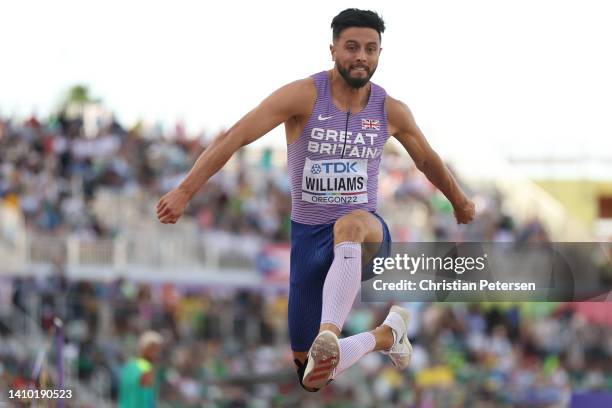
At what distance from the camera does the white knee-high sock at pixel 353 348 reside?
825 cm

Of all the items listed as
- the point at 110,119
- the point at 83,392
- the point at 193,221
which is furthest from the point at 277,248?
the point at 83,392

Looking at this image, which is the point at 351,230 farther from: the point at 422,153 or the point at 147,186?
the point at 147,186

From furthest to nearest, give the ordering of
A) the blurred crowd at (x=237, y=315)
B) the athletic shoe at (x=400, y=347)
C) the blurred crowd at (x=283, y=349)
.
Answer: the blurred crowd at (x=237, y=315) → the blurred crowd at (x=283, y=349) → the athletic shoe at (x=400, y=347)

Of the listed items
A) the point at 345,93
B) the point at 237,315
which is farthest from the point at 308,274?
the point at 237,315

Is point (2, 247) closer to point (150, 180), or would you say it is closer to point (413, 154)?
point (150, 180)

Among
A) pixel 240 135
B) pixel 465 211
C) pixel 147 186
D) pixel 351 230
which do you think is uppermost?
pixel 147 186

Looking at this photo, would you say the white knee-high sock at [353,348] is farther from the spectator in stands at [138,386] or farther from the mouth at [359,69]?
the spectator in stands at [138,386]

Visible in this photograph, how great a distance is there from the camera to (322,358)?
26.3 feet

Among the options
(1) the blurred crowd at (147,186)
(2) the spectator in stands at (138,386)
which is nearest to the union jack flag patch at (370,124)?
(2) the spectator in stands at (138,386)

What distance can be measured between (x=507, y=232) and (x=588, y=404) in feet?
36.2

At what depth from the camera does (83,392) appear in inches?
658

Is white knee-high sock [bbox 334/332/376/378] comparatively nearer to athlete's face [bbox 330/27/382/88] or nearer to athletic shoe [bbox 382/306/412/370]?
athletic shoe [bbox 382/306/412/370]

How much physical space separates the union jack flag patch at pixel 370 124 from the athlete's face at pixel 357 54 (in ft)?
0.83

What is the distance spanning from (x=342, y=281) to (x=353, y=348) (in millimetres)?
390
